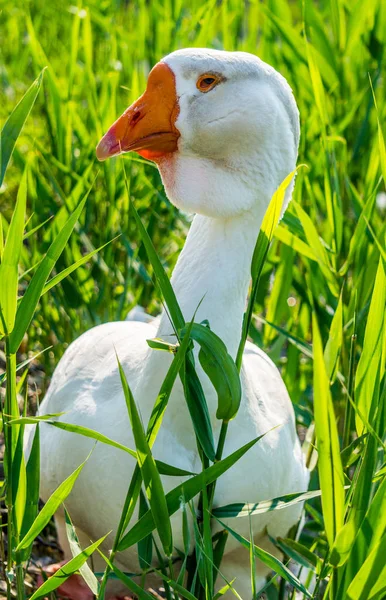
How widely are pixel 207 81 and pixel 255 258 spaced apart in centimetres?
43

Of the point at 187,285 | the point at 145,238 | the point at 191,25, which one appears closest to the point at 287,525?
the point at 187,285

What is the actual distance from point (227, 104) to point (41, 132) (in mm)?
1468

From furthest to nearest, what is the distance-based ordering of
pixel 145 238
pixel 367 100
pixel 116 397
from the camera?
pixel 367 100 < pixel 116 397 < pixel 145 238

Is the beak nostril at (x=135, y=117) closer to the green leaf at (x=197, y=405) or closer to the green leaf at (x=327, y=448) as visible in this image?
the green leaf at (x=197, y=405)

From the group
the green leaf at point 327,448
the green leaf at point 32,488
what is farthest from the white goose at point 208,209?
the green leaf at point 327,448

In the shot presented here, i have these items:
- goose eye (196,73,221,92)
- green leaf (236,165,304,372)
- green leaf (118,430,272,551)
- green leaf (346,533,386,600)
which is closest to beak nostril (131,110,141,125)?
goose eye (196,73,221,92)

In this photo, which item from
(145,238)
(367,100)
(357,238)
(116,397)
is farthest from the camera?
(367,100)

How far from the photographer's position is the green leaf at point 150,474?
1.28 meters

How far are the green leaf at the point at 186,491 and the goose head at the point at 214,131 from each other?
507 millimetres

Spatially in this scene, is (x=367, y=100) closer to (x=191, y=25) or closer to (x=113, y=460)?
(x=191, y=25)

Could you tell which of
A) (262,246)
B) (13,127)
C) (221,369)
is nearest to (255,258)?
(262,246)

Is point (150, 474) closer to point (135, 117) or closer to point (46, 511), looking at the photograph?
point (46, 511)

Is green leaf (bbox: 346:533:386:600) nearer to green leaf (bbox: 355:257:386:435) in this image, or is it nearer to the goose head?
green leaf (bbox: 355:257:386:435)

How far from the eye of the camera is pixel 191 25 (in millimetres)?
2578
